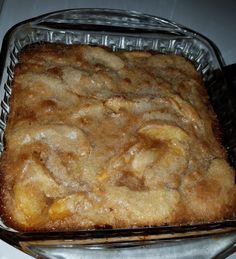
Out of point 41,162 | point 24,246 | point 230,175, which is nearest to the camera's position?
point 24,246

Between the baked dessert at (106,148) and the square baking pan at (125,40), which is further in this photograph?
the square baking pan at (125,40)

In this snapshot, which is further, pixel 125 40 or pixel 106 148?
pixel 125 40

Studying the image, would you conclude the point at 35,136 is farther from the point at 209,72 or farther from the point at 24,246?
the point at 209,72

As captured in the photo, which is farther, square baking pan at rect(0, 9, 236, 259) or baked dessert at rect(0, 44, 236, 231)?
square baking pan at rect(0, 9, 236, 259)

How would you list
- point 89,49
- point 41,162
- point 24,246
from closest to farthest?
point 24,246 < point 41,162 < point 89,49

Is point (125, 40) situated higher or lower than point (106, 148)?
higher

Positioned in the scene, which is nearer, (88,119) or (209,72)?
(88,119)

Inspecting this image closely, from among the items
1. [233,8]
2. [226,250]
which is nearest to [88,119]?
[226,250]

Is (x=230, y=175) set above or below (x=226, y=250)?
above
